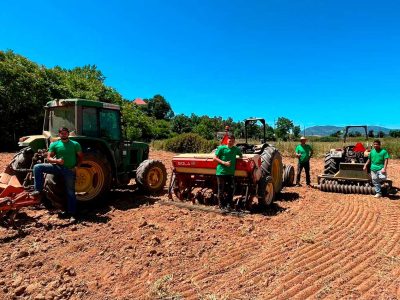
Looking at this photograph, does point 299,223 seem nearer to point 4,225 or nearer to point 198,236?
point 198,236

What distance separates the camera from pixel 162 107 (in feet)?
226

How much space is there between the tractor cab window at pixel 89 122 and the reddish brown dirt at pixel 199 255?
1593mm

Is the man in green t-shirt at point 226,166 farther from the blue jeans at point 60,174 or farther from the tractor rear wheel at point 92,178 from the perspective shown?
the blue jeans at point 60,174

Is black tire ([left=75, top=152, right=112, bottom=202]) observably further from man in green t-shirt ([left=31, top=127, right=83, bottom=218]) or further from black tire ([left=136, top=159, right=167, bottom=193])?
black tire ([left=136, top=159, right=167, bottom=193])

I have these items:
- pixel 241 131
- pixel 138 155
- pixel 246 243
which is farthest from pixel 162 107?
pixel 246 243

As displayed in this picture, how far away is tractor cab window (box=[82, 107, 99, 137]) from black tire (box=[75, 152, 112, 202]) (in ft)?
2.11

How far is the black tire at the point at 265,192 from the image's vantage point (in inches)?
271

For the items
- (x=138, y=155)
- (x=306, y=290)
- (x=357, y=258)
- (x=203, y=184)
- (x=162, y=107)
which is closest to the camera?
(x=306, y=290)

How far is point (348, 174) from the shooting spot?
977 centimetres

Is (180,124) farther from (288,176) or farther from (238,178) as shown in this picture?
(238,178)

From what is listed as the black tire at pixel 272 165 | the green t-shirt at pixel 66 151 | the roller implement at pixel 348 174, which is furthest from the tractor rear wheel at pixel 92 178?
the roller implement at pixel 348 174

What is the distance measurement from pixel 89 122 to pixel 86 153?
0.90 meters

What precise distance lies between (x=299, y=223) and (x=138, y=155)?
449cm

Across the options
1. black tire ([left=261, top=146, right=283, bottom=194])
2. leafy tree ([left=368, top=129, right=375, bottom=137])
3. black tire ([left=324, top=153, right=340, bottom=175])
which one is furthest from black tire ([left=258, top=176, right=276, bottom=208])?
leafy tree ([left=368, top=129, right=375, bottom=137])
